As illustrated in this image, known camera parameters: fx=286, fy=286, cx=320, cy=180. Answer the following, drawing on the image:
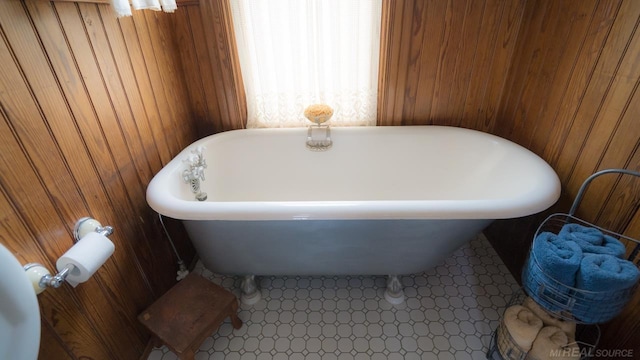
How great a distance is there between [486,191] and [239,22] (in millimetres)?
1427

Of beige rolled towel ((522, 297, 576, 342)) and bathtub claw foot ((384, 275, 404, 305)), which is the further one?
bathtub claw foot ((384, 275, 404, 305))

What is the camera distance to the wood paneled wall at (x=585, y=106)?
0.89 m

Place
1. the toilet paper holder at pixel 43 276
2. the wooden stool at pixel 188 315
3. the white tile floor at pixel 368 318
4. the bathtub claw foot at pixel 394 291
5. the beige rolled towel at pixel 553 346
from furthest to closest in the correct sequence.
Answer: the bathtub claw foot at pixel 394 291
the white tile floor at pixel 368 318
the wooden stool at pixel 188 315
the beige rolled towel at pixel 553 346
the toilet paper holder at pixel 43 276

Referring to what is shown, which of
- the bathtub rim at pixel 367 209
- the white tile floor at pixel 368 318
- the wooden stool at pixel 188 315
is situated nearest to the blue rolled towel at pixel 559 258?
the bathtub rim at pixel 367 209

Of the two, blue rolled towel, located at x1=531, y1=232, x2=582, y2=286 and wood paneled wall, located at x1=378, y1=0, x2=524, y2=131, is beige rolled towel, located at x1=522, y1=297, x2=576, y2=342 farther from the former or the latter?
wood paneled wall, located at x1=378, y1=0, x2=524, y2=131

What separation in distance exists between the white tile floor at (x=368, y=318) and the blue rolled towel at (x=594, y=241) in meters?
0.59

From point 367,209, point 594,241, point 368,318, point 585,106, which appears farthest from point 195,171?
point 585,106

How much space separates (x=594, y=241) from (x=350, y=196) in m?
1.03

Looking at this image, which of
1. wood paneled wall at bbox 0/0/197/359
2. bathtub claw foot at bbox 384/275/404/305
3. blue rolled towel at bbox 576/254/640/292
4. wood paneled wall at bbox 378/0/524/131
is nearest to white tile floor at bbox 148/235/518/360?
bathtub claw foot at bbox 384/275/404/305

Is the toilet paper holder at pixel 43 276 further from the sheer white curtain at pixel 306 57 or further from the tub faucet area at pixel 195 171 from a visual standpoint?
the sheer white curtain at pixel 306 57

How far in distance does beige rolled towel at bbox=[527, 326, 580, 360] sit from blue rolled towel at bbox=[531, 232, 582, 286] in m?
0.29

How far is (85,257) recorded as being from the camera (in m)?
0.75

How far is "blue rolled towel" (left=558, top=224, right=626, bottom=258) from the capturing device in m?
0.77

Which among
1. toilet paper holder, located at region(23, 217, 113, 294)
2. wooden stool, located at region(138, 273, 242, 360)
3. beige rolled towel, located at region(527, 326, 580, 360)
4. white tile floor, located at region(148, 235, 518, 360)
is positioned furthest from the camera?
white tile floor, located at region(148, 235, 518, 360)
